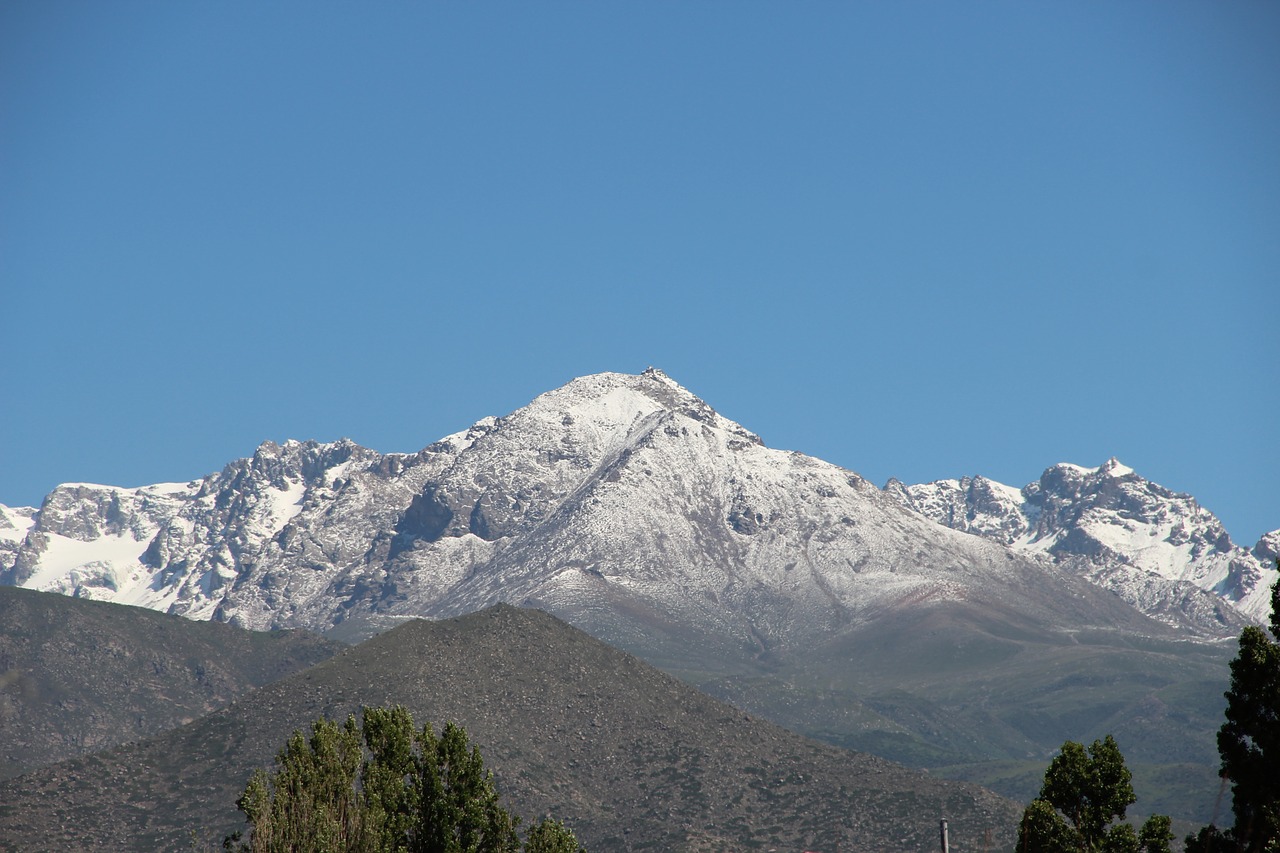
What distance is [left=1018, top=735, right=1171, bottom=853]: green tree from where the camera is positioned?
92438 mm

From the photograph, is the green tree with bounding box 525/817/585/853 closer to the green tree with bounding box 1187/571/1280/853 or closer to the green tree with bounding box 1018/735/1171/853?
the green tree with bounding box 1018/735/1171/853

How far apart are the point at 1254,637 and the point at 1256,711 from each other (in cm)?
383

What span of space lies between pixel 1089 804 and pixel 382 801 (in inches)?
2038

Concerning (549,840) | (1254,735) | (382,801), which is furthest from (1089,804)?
(382,801)

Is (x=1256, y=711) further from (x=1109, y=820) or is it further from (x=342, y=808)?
(x=342, y=808)

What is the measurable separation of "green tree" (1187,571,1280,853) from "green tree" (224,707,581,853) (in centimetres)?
5673

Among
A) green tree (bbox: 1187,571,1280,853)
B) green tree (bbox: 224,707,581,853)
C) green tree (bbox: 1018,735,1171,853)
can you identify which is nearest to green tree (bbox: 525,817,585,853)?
green tree (bbox: 224,707,581,853)

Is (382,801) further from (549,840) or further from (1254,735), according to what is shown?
(1254,735)

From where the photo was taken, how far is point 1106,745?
3890 inches

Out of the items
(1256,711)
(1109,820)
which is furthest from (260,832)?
(1256,711)

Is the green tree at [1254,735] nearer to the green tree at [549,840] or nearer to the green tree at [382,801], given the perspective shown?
the green tree at [549,840]

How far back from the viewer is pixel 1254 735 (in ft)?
278

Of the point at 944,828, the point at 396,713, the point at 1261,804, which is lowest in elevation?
the point at 944,828

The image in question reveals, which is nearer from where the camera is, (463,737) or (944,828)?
(944,828)
